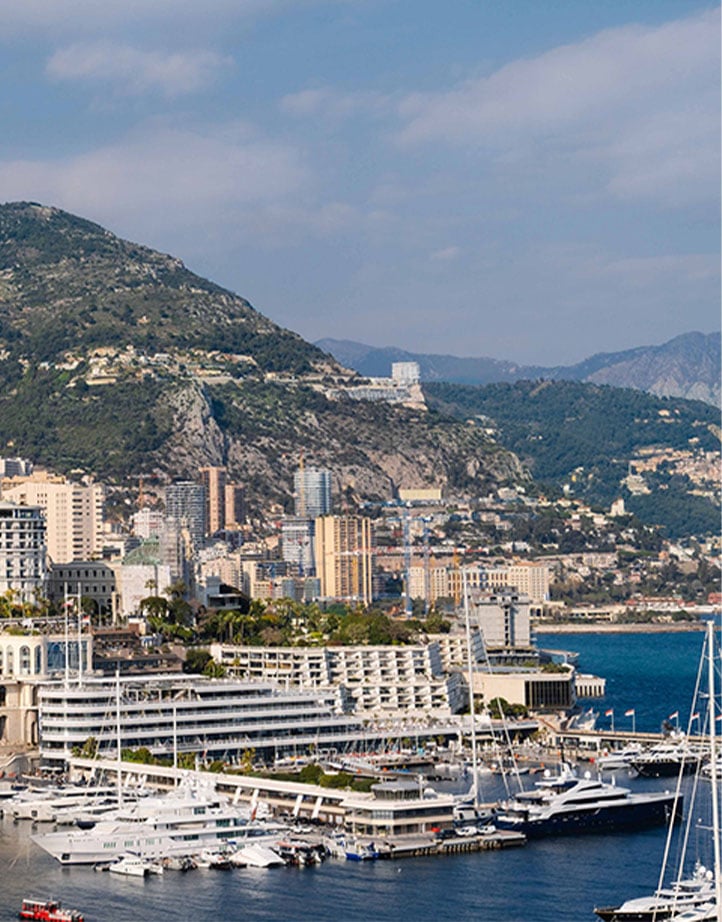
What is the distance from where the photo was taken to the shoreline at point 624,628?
144250 mm

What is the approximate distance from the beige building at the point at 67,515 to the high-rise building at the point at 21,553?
78.0ft

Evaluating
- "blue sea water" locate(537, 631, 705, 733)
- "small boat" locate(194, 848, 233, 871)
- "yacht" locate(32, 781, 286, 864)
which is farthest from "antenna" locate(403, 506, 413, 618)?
"small boat" locate(194, 848, 233, 871)

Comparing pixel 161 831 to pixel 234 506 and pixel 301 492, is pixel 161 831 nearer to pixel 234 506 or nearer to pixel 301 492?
pixel 234 506

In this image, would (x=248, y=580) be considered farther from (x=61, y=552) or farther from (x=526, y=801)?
(x=526, y=801)

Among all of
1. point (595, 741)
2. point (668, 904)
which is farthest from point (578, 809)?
point (595, 741)

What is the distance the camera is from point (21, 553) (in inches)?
2987

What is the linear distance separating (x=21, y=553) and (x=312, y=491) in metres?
81.9

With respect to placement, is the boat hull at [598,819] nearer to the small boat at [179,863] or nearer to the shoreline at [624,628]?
the small boat at [179,863]

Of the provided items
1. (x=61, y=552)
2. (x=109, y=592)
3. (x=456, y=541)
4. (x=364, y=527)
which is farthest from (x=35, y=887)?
(x=456, y=541)

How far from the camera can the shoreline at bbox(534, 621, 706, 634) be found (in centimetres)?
14425

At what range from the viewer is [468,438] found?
186 m

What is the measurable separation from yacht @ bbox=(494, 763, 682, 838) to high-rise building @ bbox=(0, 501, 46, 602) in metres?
28.4

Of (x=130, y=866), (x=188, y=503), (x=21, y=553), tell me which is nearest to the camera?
(x=130, y=866)

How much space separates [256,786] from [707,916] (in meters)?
16.4
